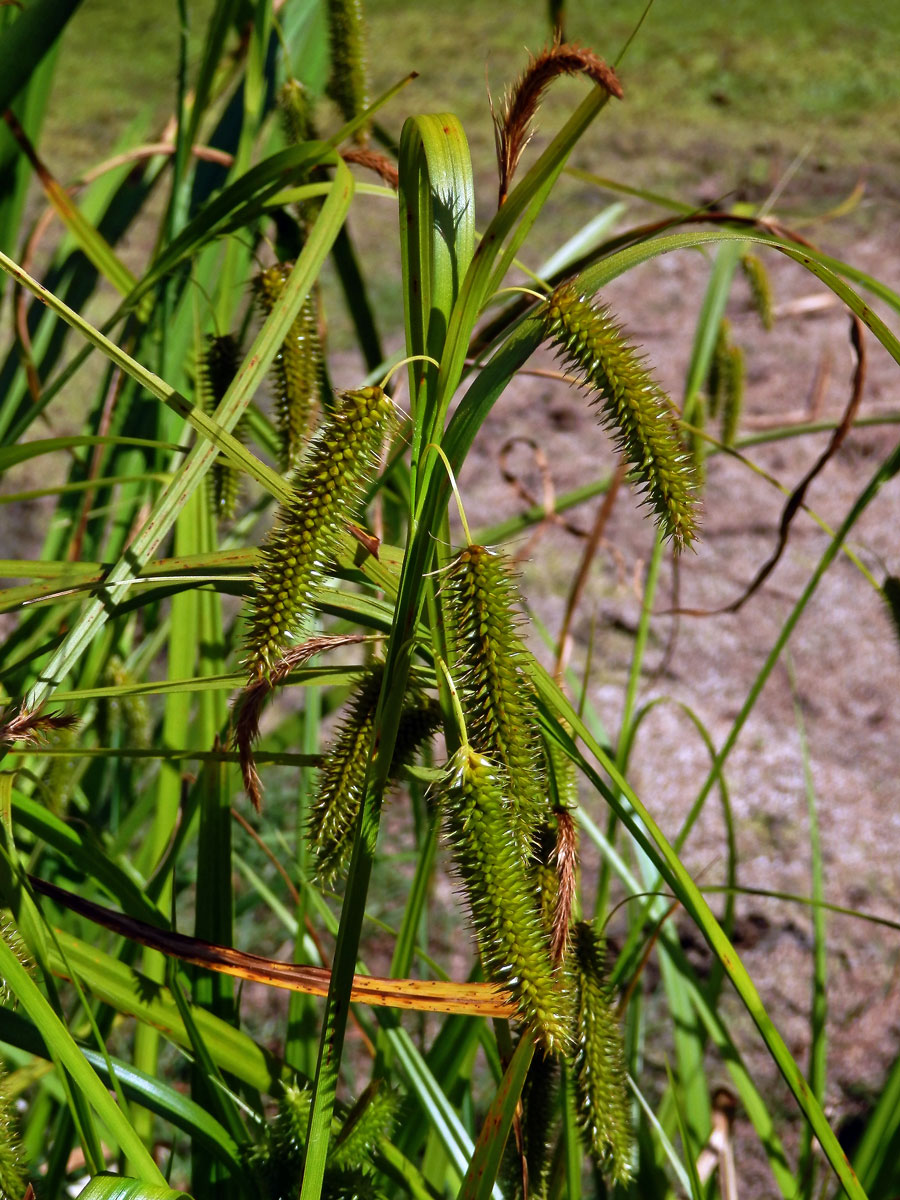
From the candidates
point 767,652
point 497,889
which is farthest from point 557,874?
point 767,652

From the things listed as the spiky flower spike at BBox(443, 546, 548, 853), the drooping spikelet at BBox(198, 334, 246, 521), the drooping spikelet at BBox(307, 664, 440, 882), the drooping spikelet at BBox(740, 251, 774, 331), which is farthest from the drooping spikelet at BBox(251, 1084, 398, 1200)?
the drooping spikelet at BBox(740, 251, 774, 331)

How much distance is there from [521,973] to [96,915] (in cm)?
37

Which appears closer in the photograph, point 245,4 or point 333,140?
point 333,140

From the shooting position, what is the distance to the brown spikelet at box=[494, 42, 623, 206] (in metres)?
0.56

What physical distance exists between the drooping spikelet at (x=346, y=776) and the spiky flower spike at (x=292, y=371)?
301mm

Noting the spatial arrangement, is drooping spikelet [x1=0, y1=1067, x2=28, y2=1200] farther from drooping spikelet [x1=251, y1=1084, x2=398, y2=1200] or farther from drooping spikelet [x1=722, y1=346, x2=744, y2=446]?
drooping spikelet [x1=722, y1=346, x2=744, y2=446]

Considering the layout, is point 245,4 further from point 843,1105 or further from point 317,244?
point 843,1105

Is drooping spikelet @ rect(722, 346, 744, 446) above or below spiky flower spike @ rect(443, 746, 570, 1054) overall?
above

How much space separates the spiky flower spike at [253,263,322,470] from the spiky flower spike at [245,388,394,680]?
0.31 meters

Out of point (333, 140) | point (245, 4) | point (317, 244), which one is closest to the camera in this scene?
point (317, 244)

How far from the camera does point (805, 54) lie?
362 cm

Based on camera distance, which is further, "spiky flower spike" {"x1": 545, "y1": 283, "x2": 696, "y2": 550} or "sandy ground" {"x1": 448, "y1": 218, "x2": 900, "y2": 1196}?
"sandy ground" {"x1": 448, "y1": 218, "x2": 900, "y2": 1196}

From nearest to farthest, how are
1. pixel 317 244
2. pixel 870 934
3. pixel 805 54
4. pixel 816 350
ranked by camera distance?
1. pixel 317 244
2. pixel 870 934
3. pixel 816 350
4. pixel 805 54

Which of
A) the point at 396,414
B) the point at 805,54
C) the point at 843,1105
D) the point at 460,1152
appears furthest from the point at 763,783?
the point at 805,54
